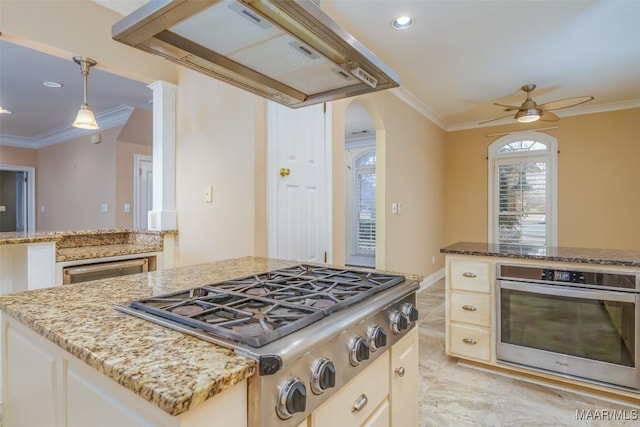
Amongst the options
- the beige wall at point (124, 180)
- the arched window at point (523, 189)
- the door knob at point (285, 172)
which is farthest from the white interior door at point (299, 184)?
the arched window at point (523, 189)

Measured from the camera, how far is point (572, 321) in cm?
204

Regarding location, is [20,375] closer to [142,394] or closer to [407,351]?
[142,394]

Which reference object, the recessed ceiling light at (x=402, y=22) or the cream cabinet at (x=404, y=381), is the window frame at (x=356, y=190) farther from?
the cream cabinet at (x=404, y=381)

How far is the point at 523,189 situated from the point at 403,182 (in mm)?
2405

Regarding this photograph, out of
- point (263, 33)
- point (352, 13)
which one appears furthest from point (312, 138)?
point (263, 33)

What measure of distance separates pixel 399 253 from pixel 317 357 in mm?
3528

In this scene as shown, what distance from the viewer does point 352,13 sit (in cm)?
246

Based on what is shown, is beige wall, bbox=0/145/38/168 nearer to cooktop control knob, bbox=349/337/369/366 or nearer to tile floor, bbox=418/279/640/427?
tile floor, bbox=418/279/640/427

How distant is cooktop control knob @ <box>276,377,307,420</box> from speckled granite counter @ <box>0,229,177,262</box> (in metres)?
2.04

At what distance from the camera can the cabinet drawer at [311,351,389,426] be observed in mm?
843

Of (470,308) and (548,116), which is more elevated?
(548,116)

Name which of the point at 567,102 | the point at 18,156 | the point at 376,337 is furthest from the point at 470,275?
the point at 18,156

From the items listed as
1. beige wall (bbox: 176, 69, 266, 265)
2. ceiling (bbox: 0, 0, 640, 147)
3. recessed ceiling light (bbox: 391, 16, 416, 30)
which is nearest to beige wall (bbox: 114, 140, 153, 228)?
ceiling (bbox: 0, 0, 640, 147)

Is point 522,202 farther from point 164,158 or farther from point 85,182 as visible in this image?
point 85,182
